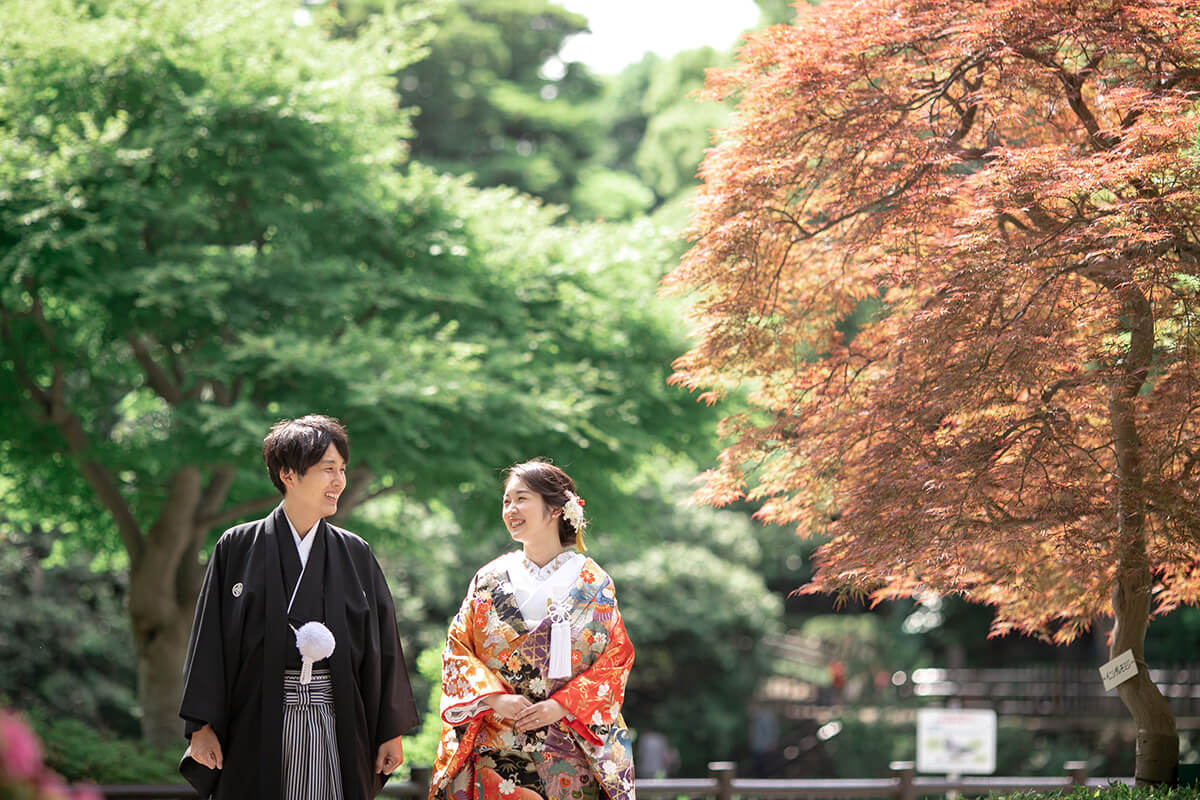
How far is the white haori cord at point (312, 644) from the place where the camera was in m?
3.09

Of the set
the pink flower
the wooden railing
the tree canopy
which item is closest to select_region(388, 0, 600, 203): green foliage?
the tree canopy

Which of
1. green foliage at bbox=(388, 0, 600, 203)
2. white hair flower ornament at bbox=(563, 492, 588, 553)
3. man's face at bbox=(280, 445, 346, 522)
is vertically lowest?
white hair flower ornament at bbox=(563, 492, 588, 553)

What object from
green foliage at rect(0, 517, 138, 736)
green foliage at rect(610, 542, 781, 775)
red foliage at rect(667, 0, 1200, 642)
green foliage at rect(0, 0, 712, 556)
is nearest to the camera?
red foliage at rect(667, 0, 1200, 642)

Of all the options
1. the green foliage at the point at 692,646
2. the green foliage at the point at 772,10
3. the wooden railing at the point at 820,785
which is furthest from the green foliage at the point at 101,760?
the green foliage at the point at 772,10

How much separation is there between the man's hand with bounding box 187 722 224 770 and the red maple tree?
1.97 meters

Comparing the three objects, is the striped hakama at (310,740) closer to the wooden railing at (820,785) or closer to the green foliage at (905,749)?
the wooden railing at (820,785)

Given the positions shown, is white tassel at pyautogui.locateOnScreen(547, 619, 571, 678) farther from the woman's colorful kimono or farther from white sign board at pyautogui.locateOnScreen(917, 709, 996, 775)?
white sign board at pyautogui.locateOnScreen(917, 709, 996, 775)

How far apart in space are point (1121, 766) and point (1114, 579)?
1136 centimetres

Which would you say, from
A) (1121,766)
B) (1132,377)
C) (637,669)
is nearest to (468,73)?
(637,669)

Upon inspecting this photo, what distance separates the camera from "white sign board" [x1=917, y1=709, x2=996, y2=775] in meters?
8.89

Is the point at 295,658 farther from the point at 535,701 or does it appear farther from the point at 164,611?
the point at 164,611

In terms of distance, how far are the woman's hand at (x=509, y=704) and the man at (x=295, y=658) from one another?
0.26m

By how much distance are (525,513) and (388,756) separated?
78 cm

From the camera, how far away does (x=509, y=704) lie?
3.25m
